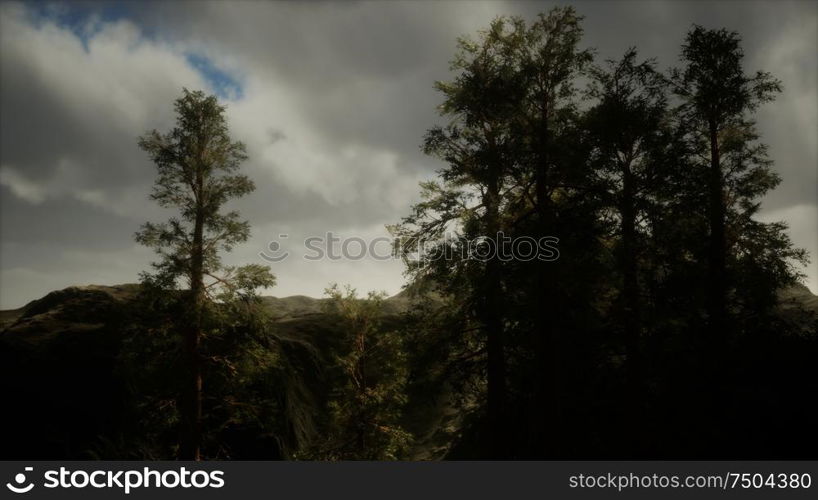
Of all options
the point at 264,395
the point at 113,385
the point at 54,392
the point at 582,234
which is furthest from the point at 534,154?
the point at 54,392

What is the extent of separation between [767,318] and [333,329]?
98.9ft

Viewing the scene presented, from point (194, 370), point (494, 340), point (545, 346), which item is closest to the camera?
point (545, 346)

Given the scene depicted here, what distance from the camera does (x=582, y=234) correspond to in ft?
33.7

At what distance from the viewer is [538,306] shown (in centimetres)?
1015

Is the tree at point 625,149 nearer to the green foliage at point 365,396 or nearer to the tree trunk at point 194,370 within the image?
the green foliage at point 365,396

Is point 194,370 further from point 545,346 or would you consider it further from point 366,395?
point 545,346

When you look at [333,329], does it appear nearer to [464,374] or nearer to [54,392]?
[54,392]

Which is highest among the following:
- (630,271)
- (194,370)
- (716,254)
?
(716,254)

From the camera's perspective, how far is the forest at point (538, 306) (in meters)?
10.5
